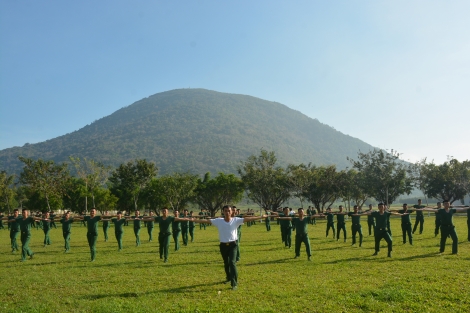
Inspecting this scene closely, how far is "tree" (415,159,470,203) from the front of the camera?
2363 inches

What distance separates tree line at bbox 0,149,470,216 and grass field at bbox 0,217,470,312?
42.3 m

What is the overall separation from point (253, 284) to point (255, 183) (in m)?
49.5

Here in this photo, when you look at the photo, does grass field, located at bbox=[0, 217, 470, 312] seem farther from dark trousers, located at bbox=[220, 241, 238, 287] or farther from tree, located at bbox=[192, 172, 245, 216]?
tree, located at bbox=[192, 172, 245, 216]

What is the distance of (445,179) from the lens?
198 feet

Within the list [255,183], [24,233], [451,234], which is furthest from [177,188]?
[451,234]

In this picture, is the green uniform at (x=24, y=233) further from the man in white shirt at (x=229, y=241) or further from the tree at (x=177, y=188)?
the tree at (x=177, y=188)

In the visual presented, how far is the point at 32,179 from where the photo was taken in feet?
178

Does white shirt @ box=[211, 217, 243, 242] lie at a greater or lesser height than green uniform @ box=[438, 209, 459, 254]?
greater

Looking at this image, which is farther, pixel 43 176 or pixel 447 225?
pixel 43 176

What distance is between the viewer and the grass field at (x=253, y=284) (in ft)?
26.9

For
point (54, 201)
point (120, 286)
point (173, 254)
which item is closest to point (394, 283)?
point (120, 286)

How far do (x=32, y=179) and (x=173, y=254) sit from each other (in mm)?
46777

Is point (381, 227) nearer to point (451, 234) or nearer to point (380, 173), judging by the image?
point (451, 234)

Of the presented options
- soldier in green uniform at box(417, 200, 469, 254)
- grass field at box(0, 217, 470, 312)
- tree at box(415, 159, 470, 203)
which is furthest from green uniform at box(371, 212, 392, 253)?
tree at box(415, 159, 470, 203)
